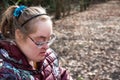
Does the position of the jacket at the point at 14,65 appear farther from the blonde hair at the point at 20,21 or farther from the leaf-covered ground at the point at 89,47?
the leaf-covered ground at the point at 89,47

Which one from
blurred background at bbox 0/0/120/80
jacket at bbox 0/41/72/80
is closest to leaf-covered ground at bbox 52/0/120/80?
blurred background at bbox 0/0/120/80

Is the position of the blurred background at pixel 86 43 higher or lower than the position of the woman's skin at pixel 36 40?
lower

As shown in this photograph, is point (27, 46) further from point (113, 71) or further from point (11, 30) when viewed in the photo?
point (113, 71)

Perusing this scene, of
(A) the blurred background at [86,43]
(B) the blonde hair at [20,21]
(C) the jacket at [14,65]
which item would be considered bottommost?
(A) the blurred background at [86,43]

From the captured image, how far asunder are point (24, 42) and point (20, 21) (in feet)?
0.43

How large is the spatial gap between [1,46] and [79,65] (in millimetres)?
3545

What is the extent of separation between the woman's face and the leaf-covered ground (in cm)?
262

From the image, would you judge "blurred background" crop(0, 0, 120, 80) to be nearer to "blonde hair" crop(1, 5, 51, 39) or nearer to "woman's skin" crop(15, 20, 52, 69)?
"blonde hair" crop(1, 5, 51, 39)

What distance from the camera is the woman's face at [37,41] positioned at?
6.24ft

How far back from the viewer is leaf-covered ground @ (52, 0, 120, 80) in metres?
5.08

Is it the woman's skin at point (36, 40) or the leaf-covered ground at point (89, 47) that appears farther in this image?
the leaf-covered ground at point (89, 47)

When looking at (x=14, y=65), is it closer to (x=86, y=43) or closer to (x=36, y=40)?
(x=36, y=40)

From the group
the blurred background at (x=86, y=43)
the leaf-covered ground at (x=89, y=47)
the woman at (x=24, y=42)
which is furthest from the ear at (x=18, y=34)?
the leaf-covered ground at (x=89, y=47)

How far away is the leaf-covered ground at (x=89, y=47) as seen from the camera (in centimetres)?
508
